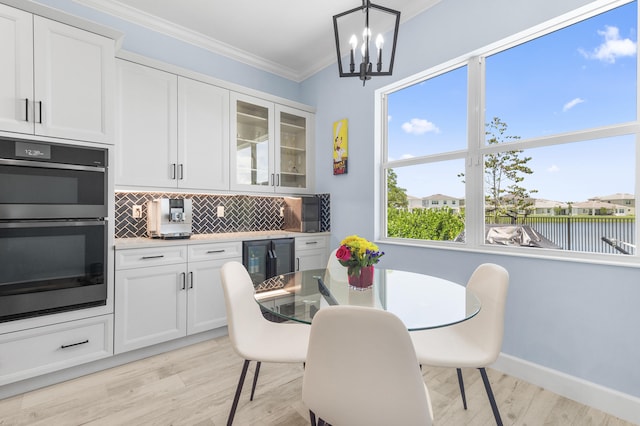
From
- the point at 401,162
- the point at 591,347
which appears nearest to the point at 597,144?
the point at 591,347

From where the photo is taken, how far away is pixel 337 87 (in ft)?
11.7

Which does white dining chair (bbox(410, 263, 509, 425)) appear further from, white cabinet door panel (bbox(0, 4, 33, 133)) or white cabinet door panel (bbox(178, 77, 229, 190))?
white cabinet door panel (bbox(0, 4, 33, 133))

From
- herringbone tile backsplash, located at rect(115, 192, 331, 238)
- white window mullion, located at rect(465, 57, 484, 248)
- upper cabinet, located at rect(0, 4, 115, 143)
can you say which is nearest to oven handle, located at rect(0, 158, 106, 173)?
upper cabinet, located at rect(0, 4, 115, 143)

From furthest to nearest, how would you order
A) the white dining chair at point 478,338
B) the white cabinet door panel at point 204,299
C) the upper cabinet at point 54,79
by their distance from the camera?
the white cabinet door panel at point 204,299
the upper cabinet at point 54,79
the white dining chair at point 478,338

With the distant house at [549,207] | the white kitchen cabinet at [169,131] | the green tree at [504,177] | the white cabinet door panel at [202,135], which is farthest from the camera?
the white cabinet door panel at [202,135]

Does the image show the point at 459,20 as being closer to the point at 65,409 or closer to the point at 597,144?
the point at 597,144

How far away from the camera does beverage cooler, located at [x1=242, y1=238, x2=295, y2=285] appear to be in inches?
119

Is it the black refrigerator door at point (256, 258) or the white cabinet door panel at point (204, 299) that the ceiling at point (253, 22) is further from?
the white cabinet door panel at point (204, 299)

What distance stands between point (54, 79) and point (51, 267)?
124 cm

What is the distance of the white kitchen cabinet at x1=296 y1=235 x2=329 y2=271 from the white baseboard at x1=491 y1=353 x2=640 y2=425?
6.31 feet

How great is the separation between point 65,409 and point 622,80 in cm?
383

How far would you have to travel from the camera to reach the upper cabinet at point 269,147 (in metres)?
3.24

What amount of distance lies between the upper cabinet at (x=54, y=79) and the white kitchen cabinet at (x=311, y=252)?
6.44 feet

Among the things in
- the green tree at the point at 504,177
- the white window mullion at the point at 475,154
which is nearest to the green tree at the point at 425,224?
the white window mullion at the point at 475,154
